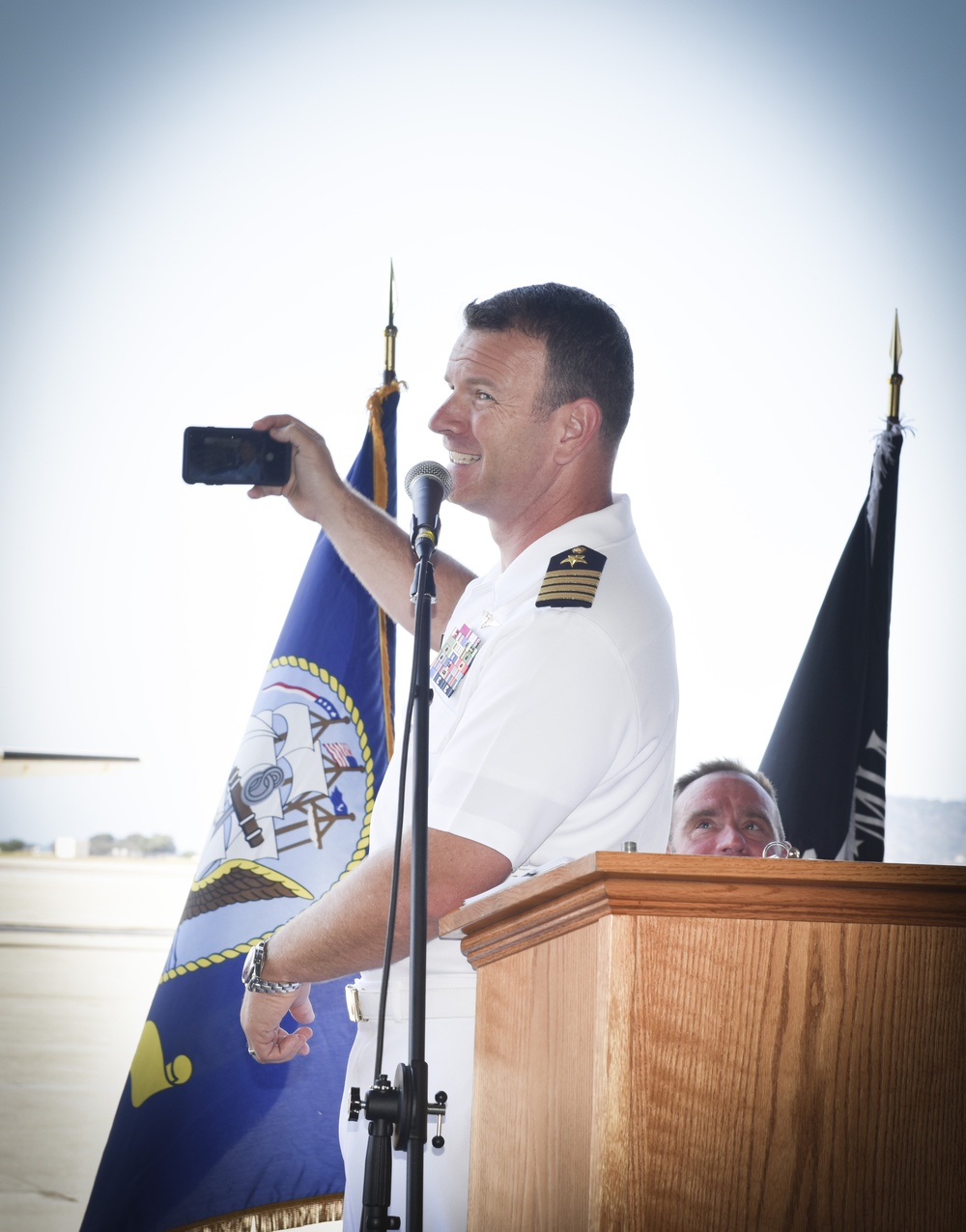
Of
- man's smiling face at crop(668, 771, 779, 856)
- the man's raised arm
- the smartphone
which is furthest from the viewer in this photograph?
man's smiling face at crop(668, 771, 779, 856)

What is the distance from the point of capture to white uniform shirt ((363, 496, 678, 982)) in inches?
47.6

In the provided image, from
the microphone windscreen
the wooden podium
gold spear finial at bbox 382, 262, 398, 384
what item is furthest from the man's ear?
gold spear finial at bbox 382, 262, 398, 384

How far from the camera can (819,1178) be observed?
0.70 metres

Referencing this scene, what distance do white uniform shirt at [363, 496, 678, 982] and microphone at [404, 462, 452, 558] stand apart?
20cm

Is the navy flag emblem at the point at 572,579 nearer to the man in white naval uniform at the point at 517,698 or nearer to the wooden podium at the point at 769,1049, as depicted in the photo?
the man in white naval uniform at the point at 517,698

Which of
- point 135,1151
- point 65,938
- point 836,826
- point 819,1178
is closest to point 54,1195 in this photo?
point 135,1151

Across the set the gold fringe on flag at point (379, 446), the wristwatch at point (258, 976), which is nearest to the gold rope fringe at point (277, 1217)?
the wristwatch at point (258, 976)

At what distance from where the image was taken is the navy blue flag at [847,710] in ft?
9.75

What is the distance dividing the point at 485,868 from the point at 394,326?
2042 mm

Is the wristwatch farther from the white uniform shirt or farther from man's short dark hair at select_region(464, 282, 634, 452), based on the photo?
man's short dark hair at select_region(464, 282, 634, 452)

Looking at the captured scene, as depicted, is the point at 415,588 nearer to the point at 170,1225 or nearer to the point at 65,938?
the point at 170,1225

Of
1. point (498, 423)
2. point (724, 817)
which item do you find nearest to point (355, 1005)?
point (498, 423)

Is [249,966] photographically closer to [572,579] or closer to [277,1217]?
[572,579]

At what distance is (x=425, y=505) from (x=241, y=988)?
1498 mm
